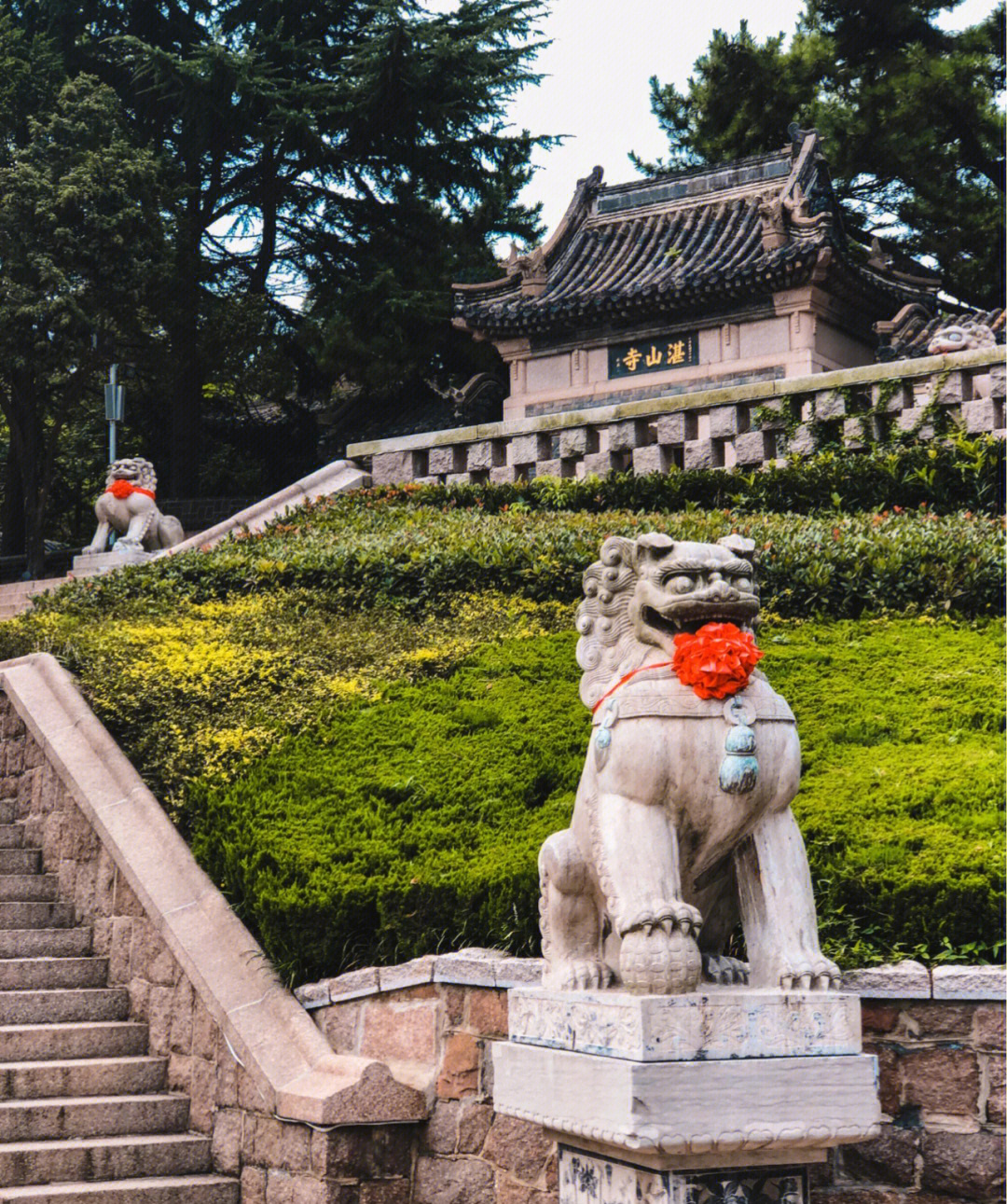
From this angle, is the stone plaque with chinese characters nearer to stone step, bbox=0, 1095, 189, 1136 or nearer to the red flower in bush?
stone step, bbox=0, 1095, 189, 1136

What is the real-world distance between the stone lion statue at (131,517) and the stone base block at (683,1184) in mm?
12795

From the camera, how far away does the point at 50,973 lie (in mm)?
7273

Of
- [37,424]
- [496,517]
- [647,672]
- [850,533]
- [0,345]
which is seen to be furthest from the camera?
[37,424]

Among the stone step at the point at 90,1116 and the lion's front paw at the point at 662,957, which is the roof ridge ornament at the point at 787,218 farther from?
the lion's front paw at the point at 662,957

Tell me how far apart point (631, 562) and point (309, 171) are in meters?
22.0

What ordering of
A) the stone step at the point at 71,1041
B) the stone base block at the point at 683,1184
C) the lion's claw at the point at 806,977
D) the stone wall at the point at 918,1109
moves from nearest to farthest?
the stone base block at the point at 683,1184, the lion's claw at the point at 806,977, the stone wall at the point at 918,1109, the stone step at the point at 71,1041

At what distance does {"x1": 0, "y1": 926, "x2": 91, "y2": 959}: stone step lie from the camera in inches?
294

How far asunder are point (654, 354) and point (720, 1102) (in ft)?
65.9

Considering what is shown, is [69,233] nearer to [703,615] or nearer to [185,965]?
A: [185,965]

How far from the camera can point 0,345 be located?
21.5 m

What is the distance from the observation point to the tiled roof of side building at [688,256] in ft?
69.9

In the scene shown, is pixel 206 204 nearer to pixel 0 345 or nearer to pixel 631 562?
pixel 0 345

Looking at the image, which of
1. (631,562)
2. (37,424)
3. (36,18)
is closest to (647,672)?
(631,562)

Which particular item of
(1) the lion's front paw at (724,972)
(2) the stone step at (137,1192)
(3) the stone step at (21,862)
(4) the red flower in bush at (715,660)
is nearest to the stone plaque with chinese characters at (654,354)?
(3) the stone step at (21,862)
